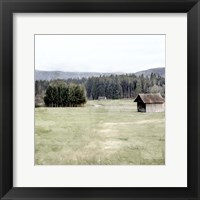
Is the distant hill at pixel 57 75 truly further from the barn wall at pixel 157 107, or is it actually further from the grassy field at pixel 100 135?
the barn wall at pixel 157 107

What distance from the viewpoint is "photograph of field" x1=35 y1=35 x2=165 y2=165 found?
148 centimetres

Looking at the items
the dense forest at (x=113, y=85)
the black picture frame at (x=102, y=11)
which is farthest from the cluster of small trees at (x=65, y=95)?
the black picture frame at (x=102, y=11)

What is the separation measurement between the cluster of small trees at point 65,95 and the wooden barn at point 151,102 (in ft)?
0.60

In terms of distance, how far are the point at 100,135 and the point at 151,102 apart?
7.7 inches

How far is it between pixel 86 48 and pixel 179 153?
1.48ft

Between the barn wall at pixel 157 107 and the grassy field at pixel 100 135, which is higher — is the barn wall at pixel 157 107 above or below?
above

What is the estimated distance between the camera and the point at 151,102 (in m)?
1.47

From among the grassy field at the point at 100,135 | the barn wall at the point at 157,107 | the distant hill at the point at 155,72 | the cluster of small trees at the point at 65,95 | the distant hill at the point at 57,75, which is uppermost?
the distant hill at the point at 155,72

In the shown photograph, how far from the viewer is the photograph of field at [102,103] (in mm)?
1478

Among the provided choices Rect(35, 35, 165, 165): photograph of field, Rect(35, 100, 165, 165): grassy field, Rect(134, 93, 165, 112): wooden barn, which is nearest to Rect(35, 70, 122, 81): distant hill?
Rect(35, 35, 165, 165): photograph of field

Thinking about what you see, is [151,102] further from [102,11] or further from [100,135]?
[102,11]

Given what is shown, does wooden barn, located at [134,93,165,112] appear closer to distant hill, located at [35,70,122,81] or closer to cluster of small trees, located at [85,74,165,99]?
cluster of small trees, located at [85,74,165,99]

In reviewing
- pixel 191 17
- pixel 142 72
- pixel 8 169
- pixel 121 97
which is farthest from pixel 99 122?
pixel 191 17

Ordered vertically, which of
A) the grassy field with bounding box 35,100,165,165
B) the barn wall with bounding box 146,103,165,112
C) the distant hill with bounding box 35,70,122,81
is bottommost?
the grassy field with bounding box 35,100,165,165
